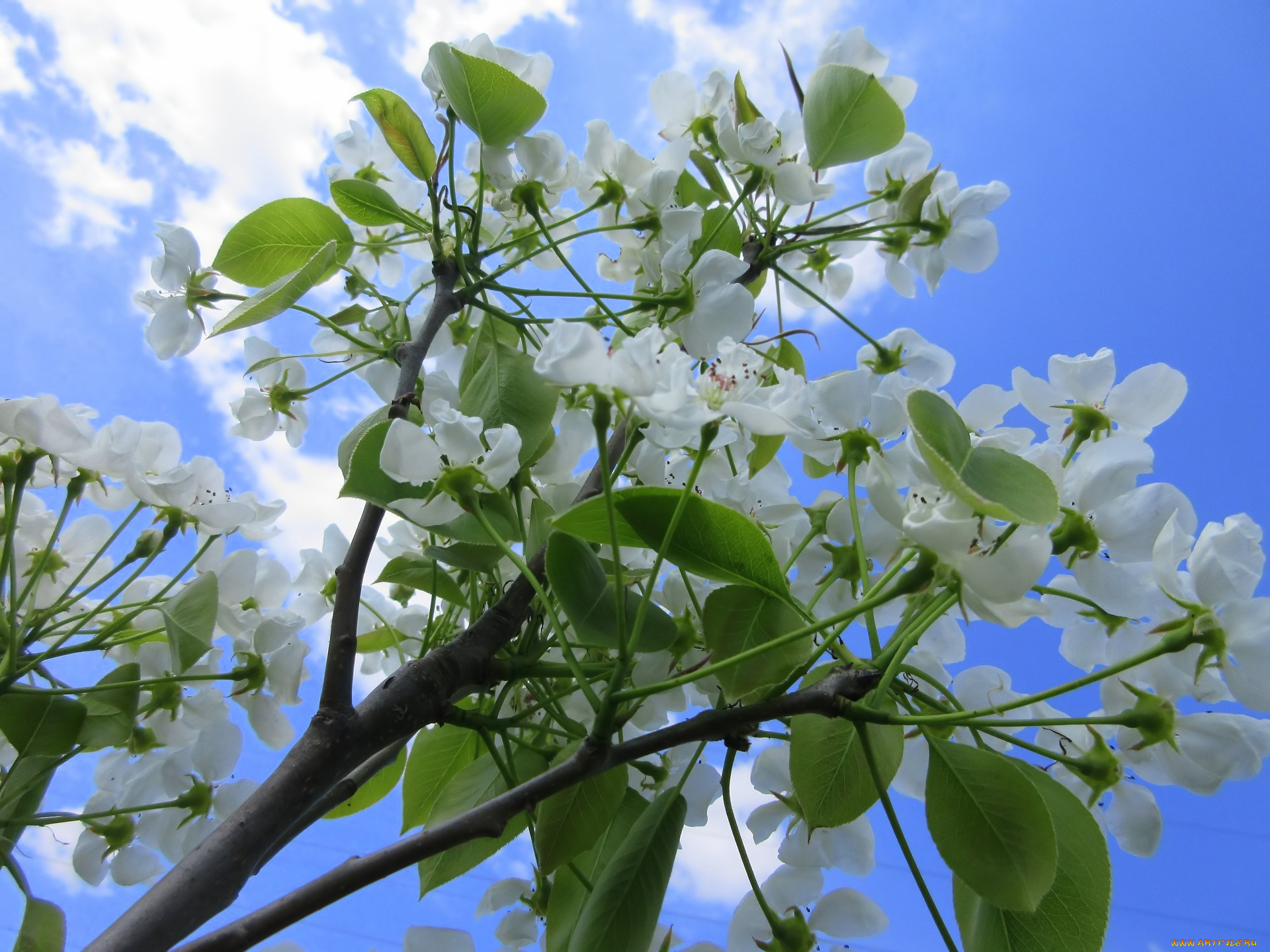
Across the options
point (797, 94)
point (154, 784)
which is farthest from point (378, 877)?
point (797, 94)

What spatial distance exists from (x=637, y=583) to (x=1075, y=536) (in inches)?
8.6

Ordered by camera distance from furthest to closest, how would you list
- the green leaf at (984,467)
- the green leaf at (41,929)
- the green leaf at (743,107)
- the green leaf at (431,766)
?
the green leaf at (743,107) < the green leaf at (431,766) < the green leaf at (41,929) < the green leaf at (984,467)

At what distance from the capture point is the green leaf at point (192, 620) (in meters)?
0.46

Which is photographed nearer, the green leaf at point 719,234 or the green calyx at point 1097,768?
the green calyx at point 1097,768

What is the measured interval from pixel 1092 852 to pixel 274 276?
58cm

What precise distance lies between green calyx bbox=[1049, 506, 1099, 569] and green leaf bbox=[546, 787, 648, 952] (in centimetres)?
25

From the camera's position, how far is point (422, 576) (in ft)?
1.72

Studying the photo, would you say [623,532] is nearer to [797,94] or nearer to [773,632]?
[773,632]

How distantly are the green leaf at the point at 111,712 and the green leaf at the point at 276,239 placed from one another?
26 centimetres

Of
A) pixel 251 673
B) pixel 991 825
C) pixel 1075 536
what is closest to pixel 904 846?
pixel 991 825

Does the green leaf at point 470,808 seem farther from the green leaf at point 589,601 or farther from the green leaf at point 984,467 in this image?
the green leaf at point 984,467

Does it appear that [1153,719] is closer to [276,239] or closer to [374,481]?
[374,481]

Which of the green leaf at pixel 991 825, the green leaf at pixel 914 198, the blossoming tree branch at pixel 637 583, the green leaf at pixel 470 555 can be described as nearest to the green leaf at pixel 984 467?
the blossoming tree branch at pixel 637 583

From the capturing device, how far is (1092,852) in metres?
0.38
